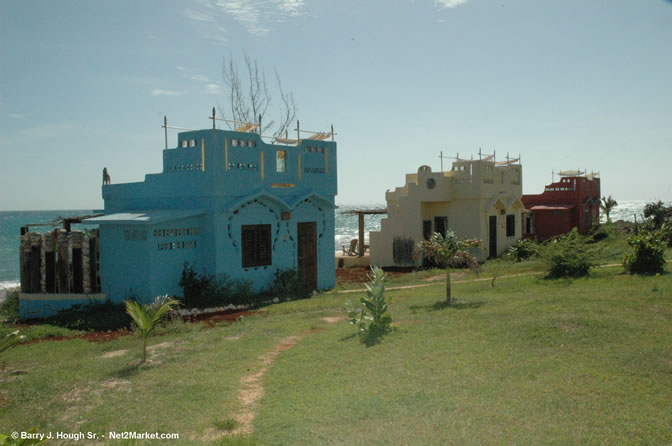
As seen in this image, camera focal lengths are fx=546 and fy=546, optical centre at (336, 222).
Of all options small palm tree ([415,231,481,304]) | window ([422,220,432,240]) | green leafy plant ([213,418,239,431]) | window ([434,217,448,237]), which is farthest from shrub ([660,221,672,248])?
green leafy plant ([213,418,239,431])

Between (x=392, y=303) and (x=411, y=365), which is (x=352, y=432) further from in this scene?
(x=392, y=303)

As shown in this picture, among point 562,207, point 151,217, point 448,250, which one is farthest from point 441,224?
point 151,217

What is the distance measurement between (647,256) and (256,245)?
11.8 metres

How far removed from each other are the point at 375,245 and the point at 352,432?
73.1 ft

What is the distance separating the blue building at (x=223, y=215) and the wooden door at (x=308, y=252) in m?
0.04

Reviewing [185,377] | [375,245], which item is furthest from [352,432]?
[375,245]

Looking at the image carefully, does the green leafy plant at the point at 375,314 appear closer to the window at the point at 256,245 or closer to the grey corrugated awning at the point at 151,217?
the grey corrugated awning at the point at 151,217

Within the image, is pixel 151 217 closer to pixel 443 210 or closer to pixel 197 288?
pixel 197 288

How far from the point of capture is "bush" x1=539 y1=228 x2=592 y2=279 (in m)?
16.7

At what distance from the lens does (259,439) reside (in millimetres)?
6234

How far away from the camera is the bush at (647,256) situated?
15.7 meters

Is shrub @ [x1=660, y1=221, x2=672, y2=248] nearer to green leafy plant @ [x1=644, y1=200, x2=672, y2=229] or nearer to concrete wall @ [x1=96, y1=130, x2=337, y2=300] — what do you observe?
concrete wall @ [x1=96, y1=130, x2=337, y2=300]

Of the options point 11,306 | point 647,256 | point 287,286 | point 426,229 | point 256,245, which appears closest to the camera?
point 647,256

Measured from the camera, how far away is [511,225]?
3053 centimetres
